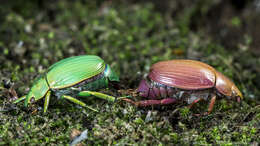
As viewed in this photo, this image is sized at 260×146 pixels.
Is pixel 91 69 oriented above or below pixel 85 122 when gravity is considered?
above

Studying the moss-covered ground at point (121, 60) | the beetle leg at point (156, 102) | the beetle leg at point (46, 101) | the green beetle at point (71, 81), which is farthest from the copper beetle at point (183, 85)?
the beetle leg at point (46, 101)

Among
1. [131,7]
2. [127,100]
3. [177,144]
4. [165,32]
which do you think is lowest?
[177,144]

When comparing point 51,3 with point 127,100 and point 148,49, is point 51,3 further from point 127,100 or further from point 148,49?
point 127,100

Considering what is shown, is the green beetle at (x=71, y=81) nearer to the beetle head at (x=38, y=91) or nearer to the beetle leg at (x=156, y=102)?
the beetle head at (x=38, y=91)

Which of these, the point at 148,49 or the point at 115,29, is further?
the point at 115,29

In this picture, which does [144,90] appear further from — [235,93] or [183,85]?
[235,93]

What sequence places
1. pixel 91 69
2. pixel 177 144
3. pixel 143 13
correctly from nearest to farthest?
pixel 177 144
pixel 91 69
pixel 143 13

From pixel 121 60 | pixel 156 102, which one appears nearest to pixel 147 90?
pixel 156 102

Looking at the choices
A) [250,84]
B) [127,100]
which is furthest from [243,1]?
[127,100]
